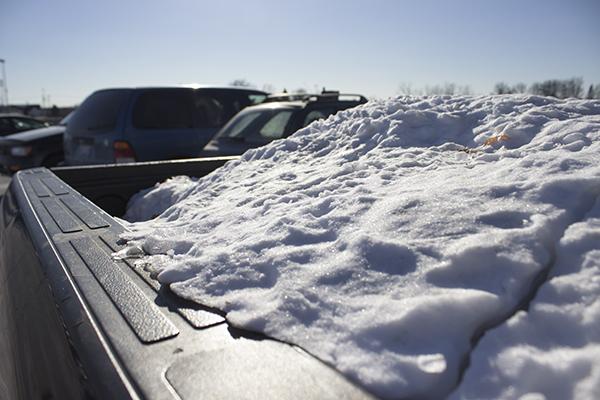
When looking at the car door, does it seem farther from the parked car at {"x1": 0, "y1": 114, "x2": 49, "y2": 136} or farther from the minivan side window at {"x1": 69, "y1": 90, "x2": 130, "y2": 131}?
the parked car at {"x1": 0, "y1": 114, "x2": 49, "y2": 136}

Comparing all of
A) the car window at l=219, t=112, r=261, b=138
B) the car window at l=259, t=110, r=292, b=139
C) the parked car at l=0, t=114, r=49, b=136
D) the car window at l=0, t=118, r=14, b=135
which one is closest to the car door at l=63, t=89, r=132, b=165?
the car window at l=219, t=112, r=261, b=138

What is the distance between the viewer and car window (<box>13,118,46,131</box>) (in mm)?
14664

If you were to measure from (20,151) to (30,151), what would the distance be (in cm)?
18

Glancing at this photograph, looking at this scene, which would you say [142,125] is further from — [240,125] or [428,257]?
[428,257]

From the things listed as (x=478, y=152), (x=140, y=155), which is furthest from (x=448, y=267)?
(x=140, y=155)

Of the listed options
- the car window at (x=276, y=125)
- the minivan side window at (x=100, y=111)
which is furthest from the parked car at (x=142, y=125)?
the car window at (x=276, y=125)

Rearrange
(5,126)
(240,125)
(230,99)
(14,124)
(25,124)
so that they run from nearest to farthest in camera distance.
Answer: (240,125)
(230,99)
(5,126)
(14,124)
(25,124)

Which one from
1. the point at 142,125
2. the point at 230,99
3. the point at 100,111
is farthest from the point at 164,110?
the point at 230,99

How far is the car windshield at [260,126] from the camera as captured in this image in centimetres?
548

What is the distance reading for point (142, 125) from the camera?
249 inches

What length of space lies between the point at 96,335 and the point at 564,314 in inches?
44.7

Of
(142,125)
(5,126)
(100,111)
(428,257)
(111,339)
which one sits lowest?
(5,126)

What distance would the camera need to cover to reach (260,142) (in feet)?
17.6

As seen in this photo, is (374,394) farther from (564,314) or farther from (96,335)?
(96,335)
